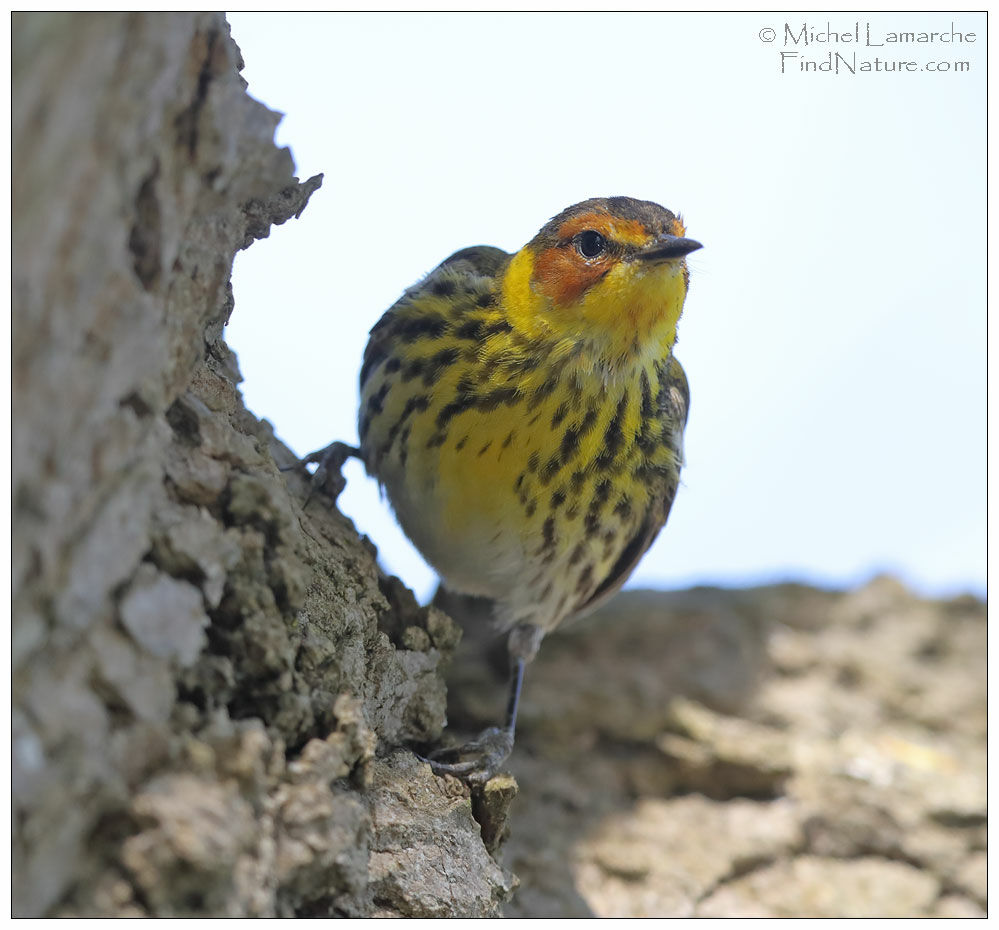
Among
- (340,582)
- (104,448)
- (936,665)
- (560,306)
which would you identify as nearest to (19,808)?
(104,448)

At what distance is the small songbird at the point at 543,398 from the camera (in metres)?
4.27

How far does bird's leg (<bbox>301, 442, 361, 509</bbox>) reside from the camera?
174 inches

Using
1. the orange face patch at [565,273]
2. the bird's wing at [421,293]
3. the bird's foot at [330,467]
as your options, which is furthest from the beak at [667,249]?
the bird's foot at [330,467]

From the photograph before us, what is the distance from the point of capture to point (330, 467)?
4566 millimetres

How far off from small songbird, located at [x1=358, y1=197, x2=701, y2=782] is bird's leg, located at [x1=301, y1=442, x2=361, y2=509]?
124 mm

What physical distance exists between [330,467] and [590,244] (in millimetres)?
1403

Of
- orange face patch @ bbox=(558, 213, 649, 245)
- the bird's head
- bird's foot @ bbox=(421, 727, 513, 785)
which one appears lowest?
bird's foot @ bbox=(421, 727, 513, 785)

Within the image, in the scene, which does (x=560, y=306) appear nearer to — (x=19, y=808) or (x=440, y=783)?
(x=440, y=783)

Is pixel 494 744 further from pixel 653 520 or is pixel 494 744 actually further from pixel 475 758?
pixel 653 520

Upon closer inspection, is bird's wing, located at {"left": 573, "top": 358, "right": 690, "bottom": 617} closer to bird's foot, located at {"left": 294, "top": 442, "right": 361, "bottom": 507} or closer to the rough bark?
the rough bark

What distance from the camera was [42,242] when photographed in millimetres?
1959

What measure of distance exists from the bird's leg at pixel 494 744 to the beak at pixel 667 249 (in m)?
1.94

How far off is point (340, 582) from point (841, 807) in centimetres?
294

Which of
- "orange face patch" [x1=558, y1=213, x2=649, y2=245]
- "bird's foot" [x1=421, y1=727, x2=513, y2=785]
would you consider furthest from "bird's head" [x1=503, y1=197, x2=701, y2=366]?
"bird's foot" [x1=421, y1=727, x2=513, y2=785]
